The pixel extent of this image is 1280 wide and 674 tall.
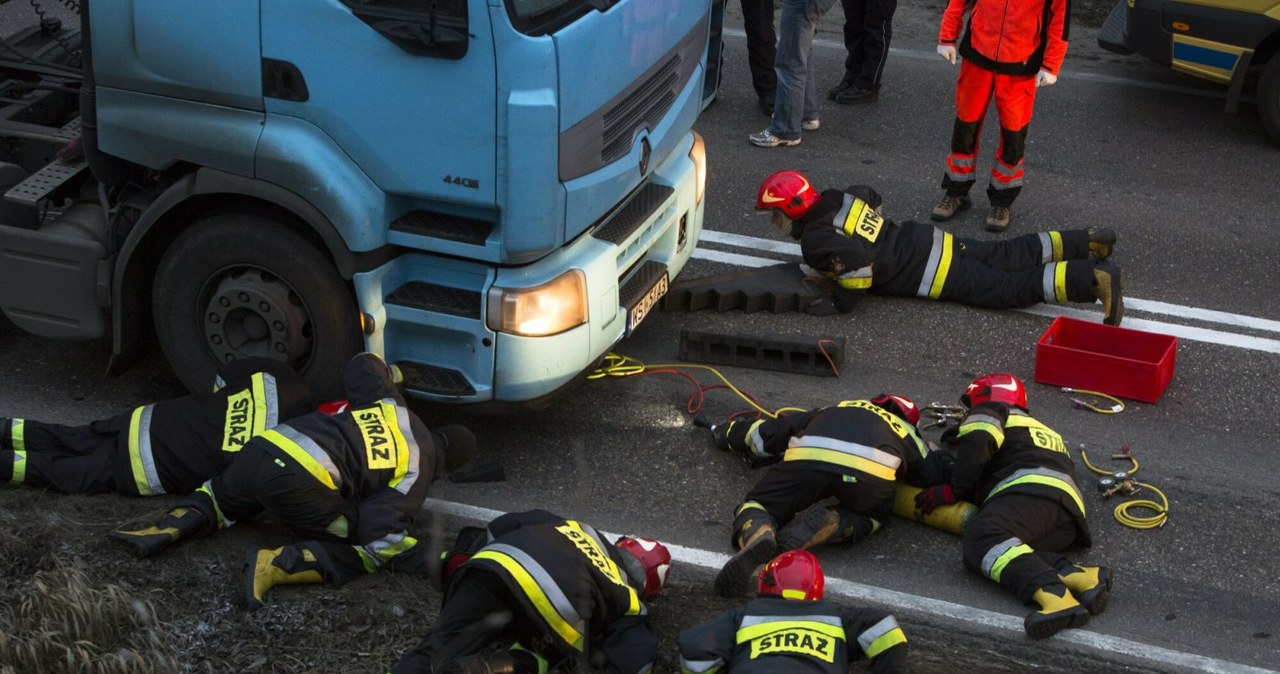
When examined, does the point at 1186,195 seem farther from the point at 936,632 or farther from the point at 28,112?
the point at 28,112

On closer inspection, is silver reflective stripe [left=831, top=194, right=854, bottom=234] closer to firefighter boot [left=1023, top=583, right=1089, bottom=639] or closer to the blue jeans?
the blue jeans

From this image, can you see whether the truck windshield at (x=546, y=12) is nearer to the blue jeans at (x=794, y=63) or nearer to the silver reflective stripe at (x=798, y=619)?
the silver reflective stripe at (x=798, y=619)

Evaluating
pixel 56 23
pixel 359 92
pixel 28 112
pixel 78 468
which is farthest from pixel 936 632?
pixel 56 23

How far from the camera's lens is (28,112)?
6.96 meters

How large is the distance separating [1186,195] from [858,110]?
7.83 ft

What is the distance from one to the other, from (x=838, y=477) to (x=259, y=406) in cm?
222

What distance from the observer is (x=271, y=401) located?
18.3 ft

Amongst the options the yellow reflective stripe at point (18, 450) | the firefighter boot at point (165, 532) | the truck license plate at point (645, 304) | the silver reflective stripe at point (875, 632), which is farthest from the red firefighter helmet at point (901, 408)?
the yellow reflective stripe at point (18, 450)

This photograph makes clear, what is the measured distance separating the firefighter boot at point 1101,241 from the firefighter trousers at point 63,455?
4902 mm

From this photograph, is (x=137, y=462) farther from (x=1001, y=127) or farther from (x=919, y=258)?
(x=1001, y=127)

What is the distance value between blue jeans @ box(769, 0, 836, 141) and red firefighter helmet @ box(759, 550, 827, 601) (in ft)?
17.6

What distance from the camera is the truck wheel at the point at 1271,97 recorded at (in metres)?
9.48

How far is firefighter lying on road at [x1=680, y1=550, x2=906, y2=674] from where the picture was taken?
439 cm

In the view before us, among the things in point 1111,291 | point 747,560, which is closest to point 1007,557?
point 747,560
